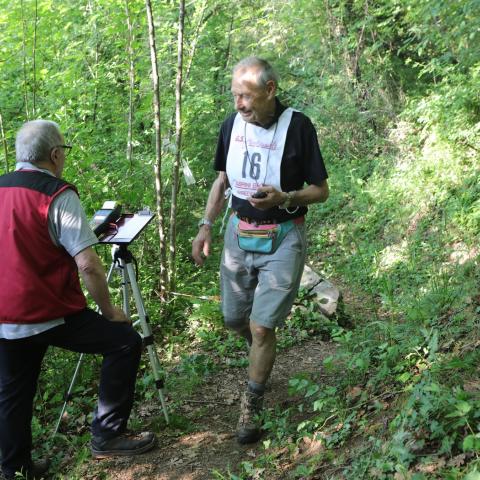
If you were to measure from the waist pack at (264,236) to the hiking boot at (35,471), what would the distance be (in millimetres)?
1977

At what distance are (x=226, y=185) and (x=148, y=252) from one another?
8.82ft

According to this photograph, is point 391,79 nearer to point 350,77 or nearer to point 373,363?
point 350,77

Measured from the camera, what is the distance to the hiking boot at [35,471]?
3.37 meters

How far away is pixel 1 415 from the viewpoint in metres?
3.28

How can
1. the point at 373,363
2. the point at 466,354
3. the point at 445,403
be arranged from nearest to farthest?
the point at 445,403 → the point at 466,354 → the point at 373,363

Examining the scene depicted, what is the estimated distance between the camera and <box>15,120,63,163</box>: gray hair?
318cm

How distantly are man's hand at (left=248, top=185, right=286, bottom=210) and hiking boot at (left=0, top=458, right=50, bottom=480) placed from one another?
87.4 inches

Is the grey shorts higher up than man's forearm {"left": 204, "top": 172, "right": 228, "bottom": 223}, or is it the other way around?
man's forearm {"left": 204, "top": 172, "right": 228, "bottom": 223}

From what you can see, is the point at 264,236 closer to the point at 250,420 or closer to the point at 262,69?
the point at 262,69

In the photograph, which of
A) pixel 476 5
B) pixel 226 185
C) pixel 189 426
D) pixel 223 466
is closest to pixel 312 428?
pixel 223 466

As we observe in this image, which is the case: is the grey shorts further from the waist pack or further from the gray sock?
the gray sock

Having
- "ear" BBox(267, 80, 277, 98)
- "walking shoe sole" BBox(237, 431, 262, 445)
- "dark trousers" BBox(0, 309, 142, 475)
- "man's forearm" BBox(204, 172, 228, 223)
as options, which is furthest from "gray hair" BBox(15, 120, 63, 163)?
"walking shoe sole" BBox(237, 431, 262, 445)

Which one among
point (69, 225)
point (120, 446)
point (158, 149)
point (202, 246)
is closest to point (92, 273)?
point (69, 225)

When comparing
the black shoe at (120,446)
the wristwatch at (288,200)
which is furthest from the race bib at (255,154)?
the black shoe at (120,446)
